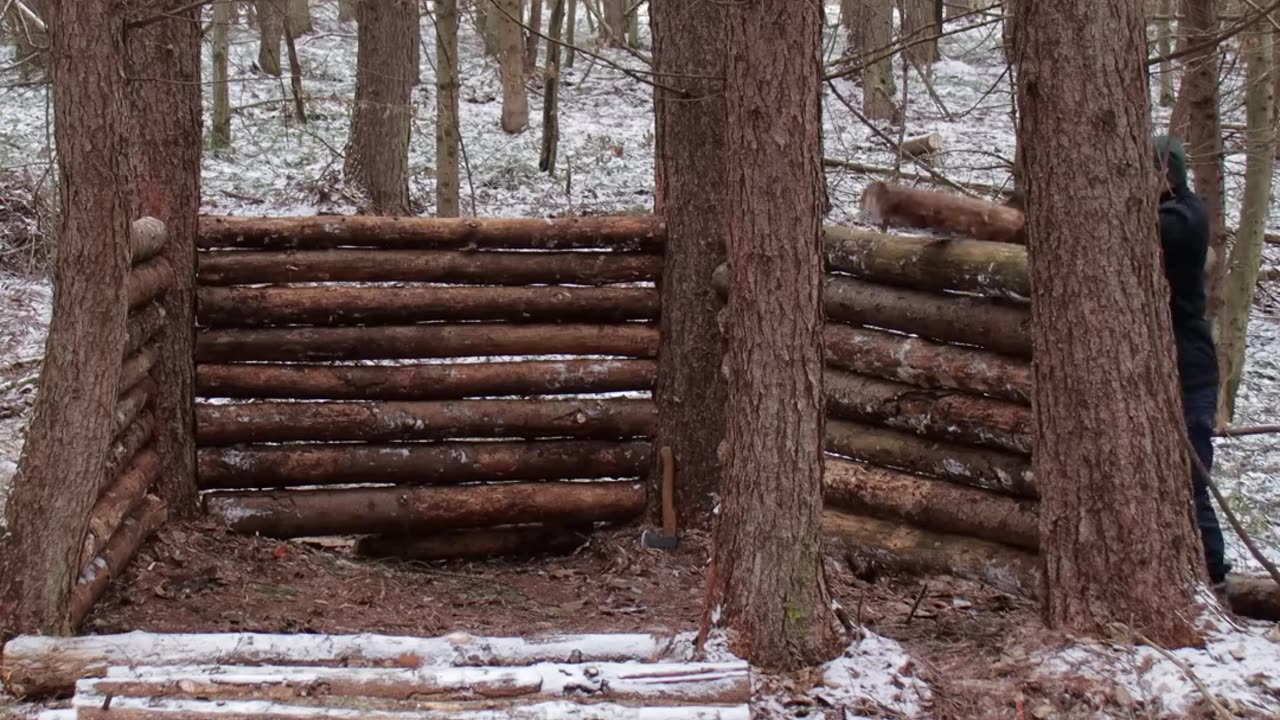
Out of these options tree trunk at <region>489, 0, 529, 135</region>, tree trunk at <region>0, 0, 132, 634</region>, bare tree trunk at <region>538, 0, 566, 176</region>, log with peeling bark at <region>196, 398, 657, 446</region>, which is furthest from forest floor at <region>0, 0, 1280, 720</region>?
tree trunk at <region>489, 0, 529, 135</region>

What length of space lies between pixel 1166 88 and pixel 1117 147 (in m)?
16.6

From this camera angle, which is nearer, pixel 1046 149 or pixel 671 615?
pixel 1046 149

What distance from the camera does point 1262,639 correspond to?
4.22 metres

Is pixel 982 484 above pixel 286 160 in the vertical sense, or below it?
below

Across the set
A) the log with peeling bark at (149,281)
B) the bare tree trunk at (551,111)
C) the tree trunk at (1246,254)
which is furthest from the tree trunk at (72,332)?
the bare tree trunk at (551,111)

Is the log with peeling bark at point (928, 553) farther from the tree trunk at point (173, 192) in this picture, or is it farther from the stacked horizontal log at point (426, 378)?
the tree trunk at point (173, 192)

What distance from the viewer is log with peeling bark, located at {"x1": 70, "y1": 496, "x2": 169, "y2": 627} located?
4980 millimetres

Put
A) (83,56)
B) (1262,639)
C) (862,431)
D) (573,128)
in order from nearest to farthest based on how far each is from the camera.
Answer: (1262,639) → (83,56) → (862,431) → (573,128)

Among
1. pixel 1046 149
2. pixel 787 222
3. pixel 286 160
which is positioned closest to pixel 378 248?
pixel 787 222

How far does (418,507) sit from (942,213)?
364 cm

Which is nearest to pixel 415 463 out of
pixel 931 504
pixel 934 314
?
pixel 931 504

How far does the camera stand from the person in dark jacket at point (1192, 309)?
16.6 ft

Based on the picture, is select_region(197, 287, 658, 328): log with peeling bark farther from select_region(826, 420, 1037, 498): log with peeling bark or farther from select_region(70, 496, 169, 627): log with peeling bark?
select_region(826, 420, 1037, 498): log with peeling bark

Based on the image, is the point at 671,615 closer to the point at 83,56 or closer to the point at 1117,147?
the point at 1117,147
